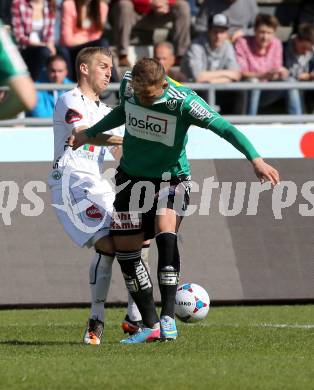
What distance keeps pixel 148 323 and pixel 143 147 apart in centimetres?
140

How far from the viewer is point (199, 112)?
29.2 feet

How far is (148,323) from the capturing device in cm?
926

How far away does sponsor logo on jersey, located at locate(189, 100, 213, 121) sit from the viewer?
350 inches

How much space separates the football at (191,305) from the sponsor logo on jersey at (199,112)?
1847mm

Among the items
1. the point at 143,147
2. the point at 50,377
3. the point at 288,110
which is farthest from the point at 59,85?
the point at 50,377

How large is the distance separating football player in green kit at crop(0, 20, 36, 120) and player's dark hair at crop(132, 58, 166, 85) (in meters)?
2.67

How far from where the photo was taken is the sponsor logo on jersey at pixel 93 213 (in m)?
9.54

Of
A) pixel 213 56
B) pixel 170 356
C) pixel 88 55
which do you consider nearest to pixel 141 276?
pixel 170 356

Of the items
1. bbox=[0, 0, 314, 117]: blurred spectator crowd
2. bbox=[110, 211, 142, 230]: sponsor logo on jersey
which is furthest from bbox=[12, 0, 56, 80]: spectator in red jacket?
bbox=[110, 211, 142, 230]: sponsor logo on jersey

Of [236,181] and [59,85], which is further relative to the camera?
[59,85]

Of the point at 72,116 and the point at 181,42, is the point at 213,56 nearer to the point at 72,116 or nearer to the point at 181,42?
the point at 181,42

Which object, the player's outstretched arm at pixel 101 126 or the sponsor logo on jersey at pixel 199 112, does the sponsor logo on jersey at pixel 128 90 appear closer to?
the player's outstretched arm at pixel 101 126

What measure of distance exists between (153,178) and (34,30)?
7.37 m

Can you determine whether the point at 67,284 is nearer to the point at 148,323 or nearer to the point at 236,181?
the point at 236,181
